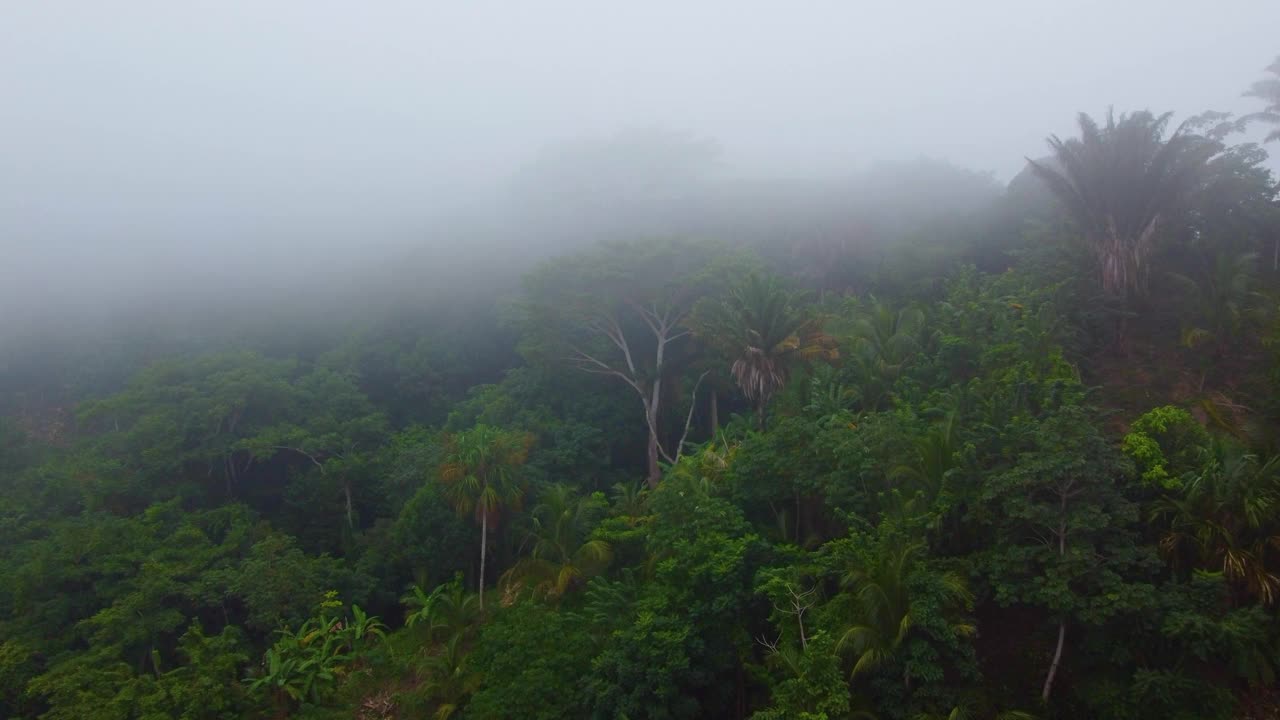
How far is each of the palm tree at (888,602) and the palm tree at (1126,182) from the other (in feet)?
38.0

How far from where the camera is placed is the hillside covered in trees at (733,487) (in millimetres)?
9500

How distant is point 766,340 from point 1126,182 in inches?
381

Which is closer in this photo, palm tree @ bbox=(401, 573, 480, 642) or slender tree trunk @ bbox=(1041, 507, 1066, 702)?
slender tree trunk @ bbox=(1041, 507, 1066, 702)

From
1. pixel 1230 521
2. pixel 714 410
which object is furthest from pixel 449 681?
pixel 1230 521

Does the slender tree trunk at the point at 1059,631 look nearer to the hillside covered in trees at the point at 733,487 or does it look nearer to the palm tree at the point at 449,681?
the hillside covered in trees at the point at 733,487

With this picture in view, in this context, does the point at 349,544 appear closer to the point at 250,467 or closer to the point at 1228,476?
the point at 250,467

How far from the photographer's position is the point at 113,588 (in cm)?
1756

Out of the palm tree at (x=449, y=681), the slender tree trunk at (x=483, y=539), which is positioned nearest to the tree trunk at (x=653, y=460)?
the slender tree trunk at (x=483, y=539)

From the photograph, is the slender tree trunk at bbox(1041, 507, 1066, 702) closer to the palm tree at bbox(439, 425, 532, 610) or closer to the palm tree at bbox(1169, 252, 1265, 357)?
the palm tree at bbox(1169, 252, 1265, 357)

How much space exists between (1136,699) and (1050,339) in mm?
8706

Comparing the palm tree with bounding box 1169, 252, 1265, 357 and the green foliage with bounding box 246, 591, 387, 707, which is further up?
the palm tree with bounding box 1169, 252, 1265, 357

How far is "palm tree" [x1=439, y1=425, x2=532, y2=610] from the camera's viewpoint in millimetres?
18828

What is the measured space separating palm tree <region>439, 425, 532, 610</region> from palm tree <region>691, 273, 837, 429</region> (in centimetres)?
696

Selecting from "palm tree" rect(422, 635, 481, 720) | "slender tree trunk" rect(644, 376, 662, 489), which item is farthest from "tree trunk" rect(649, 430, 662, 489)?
"palm tree" rect(422, 635, 481, 720)
